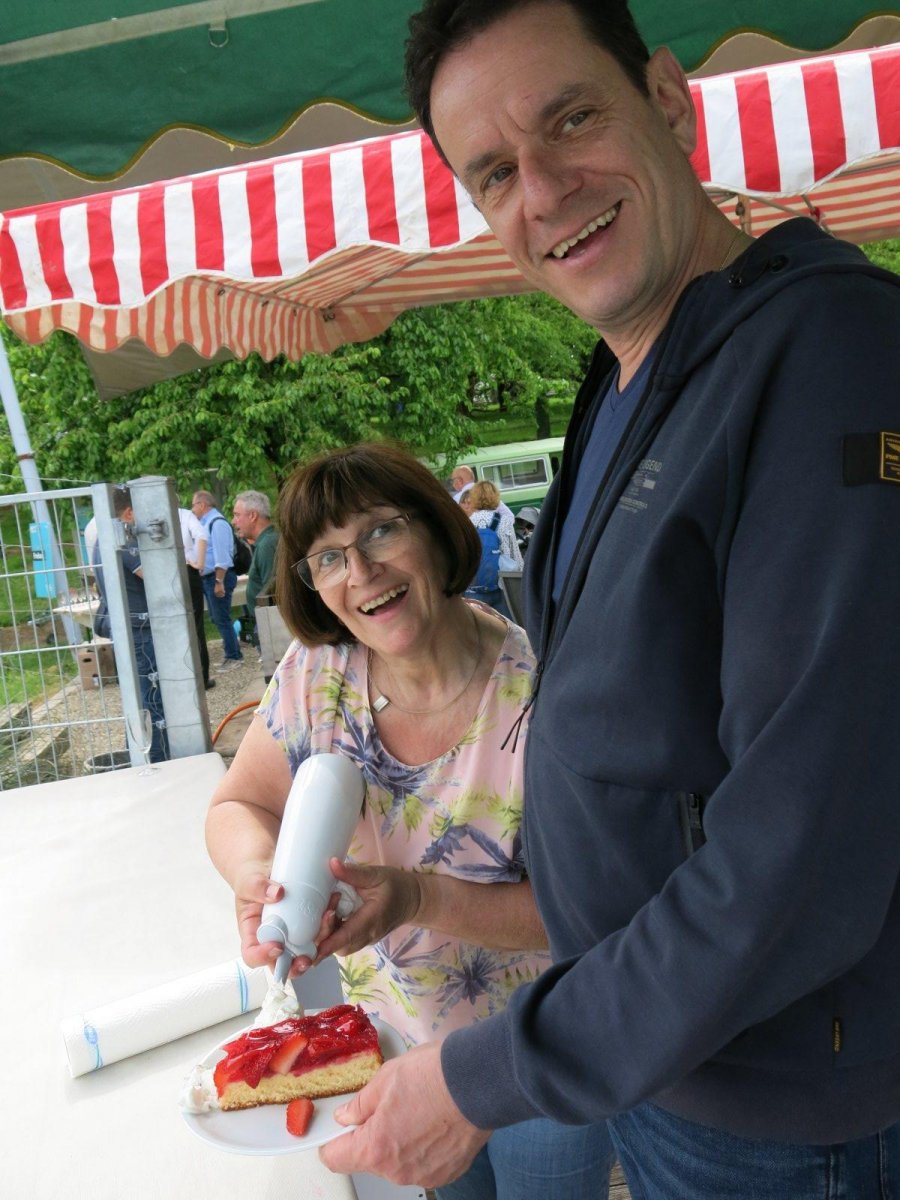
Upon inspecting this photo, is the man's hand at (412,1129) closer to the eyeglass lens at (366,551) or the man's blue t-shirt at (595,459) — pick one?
the man's blue t-shirt at (595,459)

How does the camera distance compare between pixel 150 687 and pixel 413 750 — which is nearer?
pixel 413 750

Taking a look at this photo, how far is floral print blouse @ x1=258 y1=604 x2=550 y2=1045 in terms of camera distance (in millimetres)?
1992

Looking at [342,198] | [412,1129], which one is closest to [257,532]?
[342,198]

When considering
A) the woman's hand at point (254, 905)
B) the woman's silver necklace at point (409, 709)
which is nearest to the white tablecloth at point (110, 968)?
the woman's hand at point (254, 905)

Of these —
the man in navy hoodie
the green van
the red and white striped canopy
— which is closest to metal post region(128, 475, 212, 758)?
the red and white striped canopy

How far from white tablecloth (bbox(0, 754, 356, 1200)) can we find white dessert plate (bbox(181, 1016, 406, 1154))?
10 centimetres

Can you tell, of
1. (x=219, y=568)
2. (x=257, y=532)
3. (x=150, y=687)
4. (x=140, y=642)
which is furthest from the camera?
(x=219, y=568)

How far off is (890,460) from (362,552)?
57.9 inches

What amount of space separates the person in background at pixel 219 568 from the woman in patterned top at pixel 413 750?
37.8 ft

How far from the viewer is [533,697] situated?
1.31 m

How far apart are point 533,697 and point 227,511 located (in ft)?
59.7

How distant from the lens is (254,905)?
1761mm

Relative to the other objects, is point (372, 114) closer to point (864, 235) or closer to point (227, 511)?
point (864, 235)

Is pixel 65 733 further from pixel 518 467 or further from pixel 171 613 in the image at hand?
pixel 518 467
